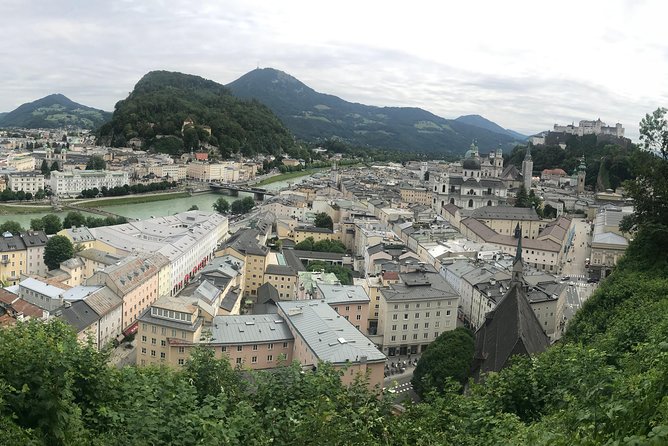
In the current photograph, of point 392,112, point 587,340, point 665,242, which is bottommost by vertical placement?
point 587,340

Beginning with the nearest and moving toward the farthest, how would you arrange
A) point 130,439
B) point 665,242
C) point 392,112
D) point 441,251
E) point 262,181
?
point 130,439 → point 665,242 → point 441,251 → point 262,181 → point 392,112

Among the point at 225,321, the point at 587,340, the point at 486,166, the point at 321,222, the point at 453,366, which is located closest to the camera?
the point at 587,340

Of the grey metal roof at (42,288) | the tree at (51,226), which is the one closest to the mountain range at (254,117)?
the tree at (51,226)

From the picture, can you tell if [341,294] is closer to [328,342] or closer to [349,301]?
[349,301]

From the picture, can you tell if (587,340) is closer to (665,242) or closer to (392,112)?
(665,242)

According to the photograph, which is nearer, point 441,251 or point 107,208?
point 441,251

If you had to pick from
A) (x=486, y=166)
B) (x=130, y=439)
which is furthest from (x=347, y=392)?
(x=486, y=166)

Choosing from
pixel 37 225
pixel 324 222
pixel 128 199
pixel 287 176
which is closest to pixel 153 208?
pixel 128 199
